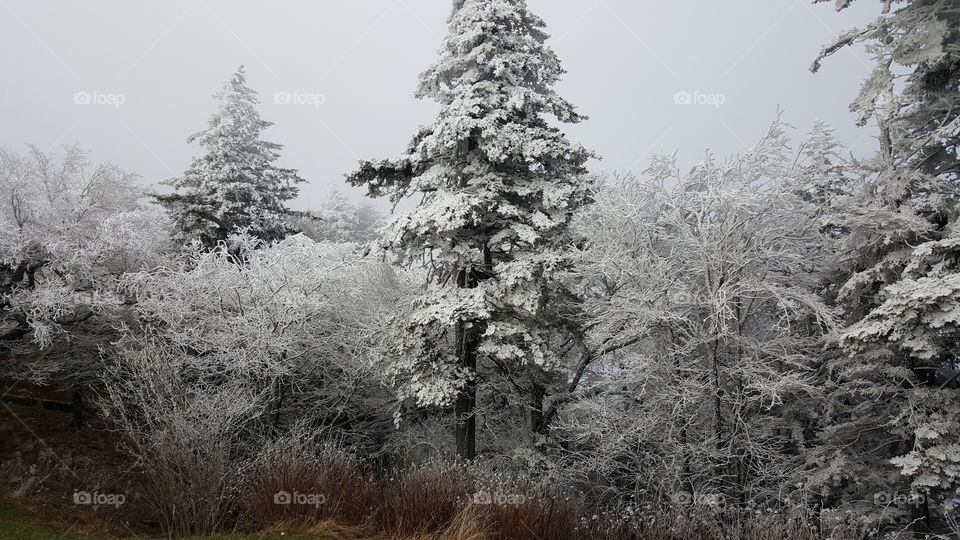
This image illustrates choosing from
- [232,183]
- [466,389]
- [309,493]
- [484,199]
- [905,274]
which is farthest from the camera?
[232,183]

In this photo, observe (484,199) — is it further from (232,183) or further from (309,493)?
(232,183)

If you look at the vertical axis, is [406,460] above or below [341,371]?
below

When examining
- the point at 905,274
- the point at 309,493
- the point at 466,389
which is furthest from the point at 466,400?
the point at 905,274

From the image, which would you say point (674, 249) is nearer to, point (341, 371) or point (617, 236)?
point (617, 236)

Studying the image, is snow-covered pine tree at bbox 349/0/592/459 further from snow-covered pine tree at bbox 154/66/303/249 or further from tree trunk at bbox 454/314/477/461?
snow-covered pine tree at bbox 154/66/303/249

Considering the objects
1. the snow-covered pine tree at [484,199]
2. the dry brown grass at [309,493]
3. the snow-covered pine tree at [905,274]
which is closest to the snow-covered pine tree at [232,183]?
the snow-covered pine tree at [484,199]

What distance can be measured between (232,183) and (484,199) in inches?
530

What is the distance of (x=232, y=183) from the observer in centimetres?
2070

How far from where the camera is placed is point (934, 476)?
901cm

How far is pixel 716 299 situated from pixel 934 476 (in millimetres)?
4378

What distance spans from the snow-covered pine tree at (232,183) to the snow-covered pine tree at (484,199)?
32.8 ft

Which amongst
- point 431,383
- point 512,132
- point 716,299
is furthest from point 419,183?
point 716,299

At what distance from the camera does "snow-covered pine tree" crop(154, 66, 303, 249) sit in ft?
65.3

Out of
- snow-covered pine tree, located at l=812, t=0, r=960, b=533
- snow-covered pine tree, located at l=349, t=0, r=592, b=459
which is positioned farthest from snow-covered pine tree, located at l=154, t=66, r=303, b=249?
snow-covered pine tree, located at l=812, t=0, r=960, b=533
